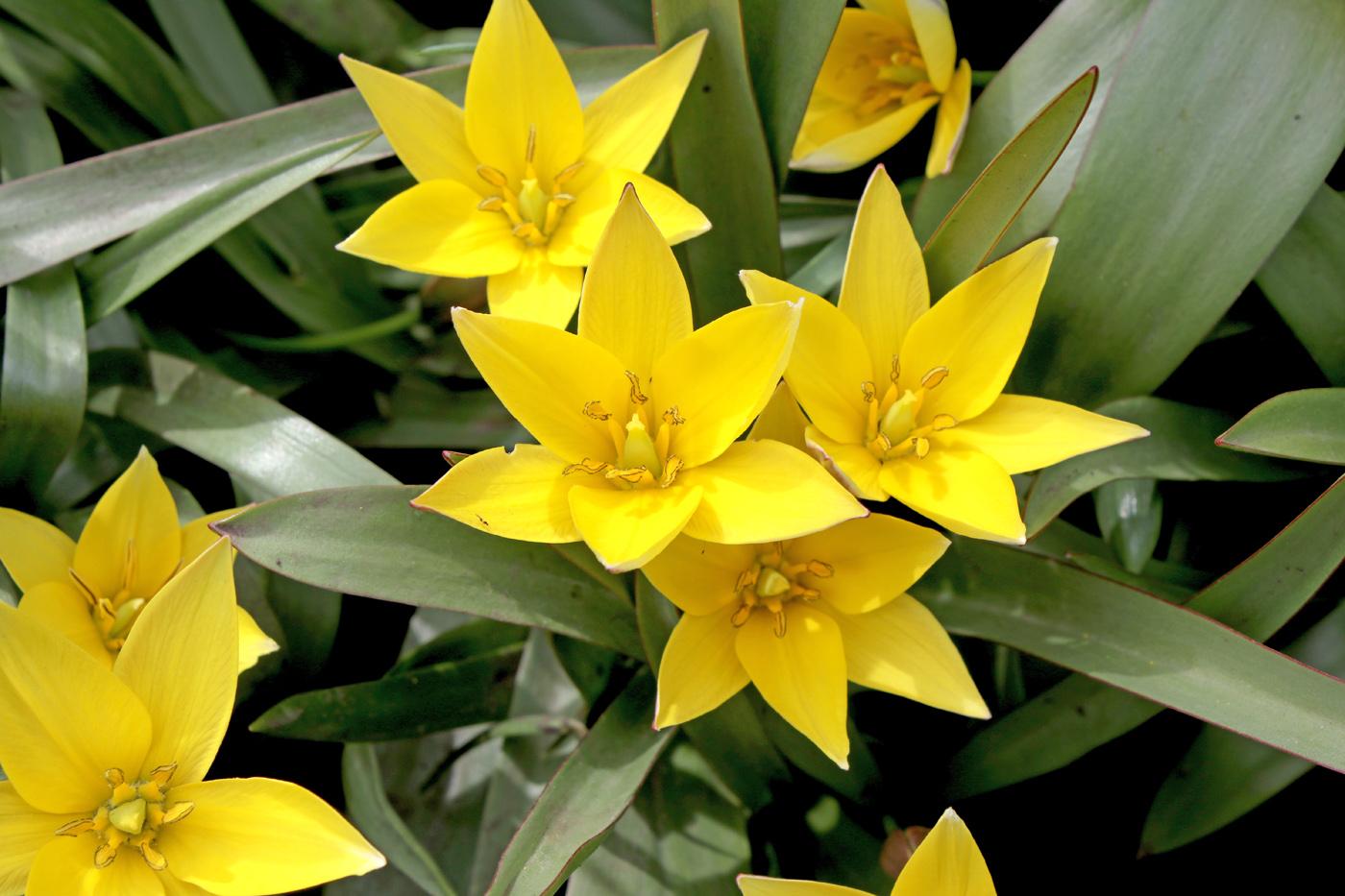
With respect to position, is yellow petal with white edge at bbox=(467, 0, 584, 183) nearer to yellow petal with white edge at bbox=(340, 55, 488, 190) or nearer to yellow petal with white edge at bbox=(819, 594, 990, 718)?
yellow petal with white edge at bbox=(340, 55, 488, 190)

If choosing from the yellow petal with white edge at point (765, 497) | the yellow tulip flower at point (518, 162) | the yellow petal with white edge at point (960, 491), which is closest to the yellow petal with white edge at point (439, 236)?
the yellow tulip flower at point (518, 162)

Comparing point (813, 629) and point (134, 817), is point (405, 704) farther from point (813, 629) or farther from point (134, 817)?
point (813, 629)

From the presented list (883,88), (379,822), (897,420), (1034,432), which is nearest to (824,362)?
(897,420)

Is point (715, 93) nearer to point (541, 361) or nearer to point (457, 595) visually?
point (541, 361)

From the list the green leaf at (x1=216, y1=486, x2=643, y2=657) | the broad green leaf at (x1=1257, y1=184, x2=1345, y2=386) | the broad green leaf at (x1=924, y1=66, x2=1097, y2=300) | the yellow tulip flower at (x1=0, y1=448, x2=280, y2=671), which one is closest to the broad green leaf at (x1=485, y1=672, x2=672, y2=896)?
the green leaf at (x1=216, y1=486, x2=643, y2=657)

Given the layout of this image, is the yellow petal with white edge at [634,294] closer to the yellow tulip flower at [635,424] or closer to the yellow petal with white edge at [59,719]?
the yellow tulip flower at [635,424]

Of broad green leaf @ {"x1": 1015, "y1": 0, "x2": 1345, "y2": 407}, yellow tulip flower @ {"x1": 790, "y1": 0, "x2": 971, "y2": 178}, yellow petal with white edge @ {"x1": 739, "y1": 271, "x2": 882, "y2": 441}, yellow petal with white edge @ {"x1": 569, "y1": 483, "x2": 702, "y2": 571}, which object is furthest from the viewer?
yellow tulip flower @ {"x1": 790, "y1": 0, "x2": 971, "y2": 178}

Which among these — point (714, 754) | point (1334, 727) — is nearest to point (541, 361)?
point (714, 754)

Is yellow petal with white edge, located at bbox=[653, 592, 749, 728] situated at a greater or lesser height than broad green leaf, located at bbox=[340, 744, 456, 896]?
greater
